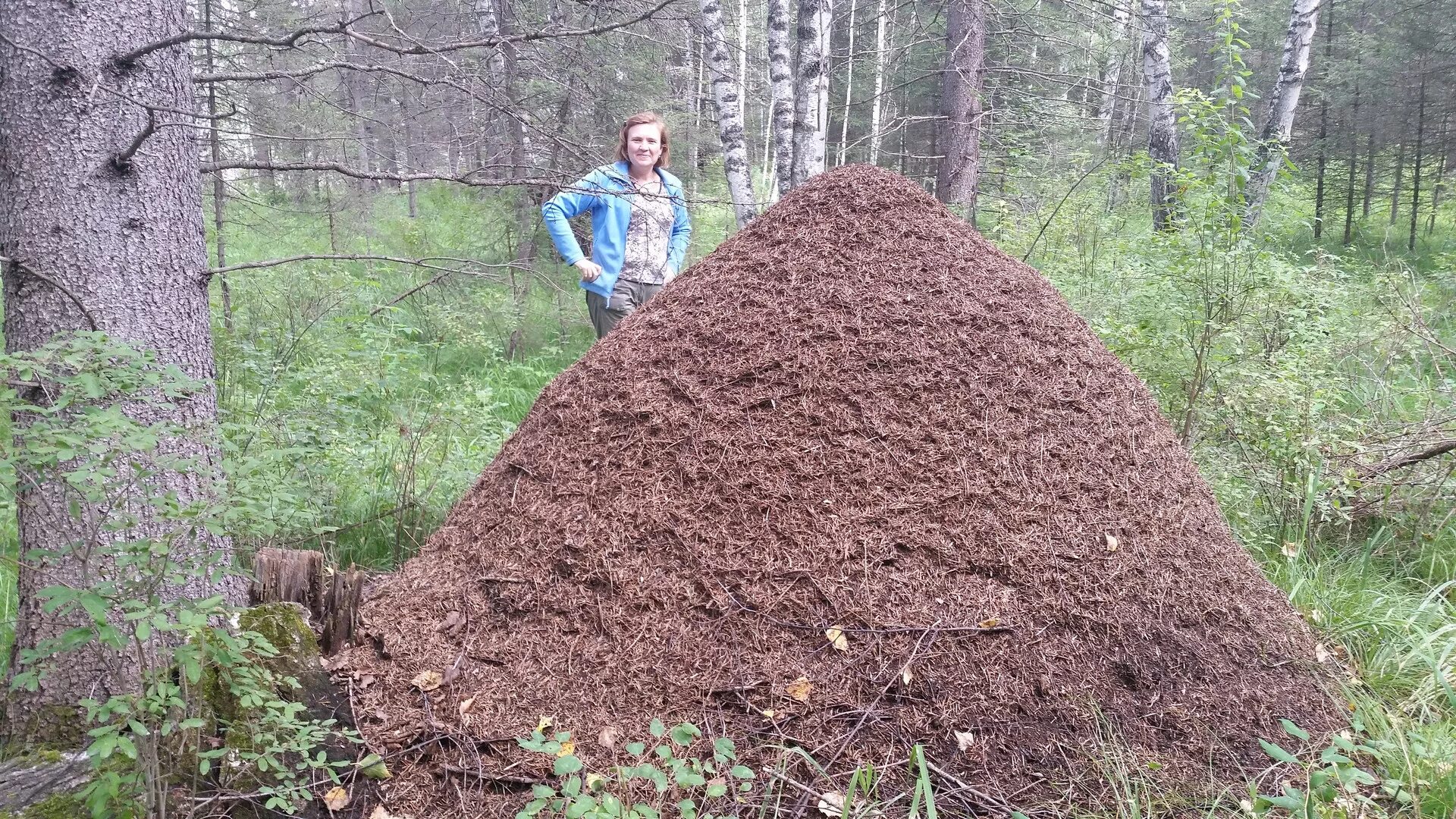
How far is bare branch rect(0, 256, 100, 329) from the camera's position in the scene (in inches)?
85.2

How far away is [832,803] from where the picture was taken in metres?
2.04

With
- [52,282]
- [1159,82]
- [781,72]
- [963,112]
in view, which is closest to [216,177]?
[52,282]

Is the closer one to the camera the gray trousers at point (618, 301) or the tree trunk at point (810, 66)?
the gray trousers at point (618, 301)

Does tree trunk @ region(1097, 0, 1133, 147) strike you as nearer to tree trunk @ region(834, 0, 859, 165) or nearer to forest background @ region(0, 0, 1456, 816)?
forest background @ region(0, 0, 1456, 816)

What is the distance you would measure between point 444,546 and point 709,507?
102 cm

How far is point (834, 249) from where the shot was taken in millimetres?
2932

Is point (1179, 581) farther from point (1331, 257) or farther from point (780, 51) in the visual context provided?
point (780, 51)

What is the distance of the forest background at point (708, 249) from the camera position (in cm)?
263

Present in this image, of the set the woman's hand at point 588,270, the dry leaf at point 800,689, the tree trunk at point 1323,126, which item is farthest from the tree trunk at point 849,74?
the tree trunk at point 1323,126

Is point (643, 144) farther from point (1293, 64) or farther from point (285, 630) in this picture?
point (1293, 64)

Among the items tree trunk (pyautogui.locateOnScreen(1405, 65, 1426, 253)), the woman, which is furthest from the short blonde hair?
tree trunk (pyautogui.locateOnScreen(1405, 65, 1426, 253))

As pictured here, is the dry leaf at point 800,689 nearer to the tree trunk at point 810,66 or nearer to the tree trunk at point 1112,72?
the tree trunk at point 810,66

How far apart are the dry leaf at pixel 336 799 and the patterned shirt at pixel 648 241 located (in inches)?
116

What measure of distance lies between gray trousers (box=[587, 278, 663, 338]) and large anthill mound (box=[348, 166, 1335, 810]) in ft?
4.46
